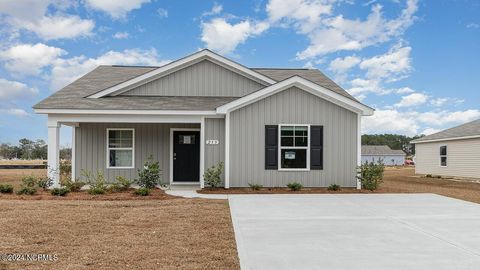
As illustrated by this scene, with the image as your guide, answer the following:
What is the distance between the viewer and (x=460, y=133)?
24.8 meters

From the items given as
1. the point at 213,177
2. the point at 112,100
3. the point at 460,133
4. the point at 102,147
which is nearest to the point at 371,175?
the point at 213,177

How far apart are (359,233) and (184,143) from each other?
963cm

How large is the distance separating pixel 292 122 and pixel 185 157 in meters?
4.40

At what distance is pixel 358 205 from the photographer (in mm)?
10203

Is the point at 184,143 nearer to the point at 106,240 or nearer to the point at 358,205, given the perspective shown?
the point at 358,205

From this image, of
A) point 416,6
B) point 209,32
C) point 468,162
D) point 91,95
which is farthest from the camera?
point 468,162

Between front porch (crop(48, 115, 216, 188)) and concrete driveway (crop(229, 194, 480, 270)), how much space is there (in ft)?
16.9

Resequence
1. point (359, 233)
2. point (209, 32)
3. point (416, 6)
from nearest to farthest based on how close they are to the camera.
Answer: point (359, 233) < point (416, 6) < point (209, 32)

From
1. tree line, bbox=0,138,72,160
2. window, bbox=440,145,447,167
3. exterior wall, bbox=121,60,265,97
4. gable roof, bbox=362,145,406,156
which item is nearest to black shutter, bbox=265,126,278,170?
exterior wall, bbox=121,60,265,97

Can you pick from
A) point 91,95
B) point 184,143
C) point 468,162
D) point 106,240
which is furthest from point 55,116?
point 468,162

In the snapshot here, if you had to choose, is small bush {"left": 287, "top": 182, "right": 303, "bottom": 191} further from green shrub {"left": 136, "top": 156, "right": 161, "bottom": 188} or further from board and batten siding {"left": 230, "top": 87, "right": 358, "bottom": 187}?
green shrub {"left": 136, "top": 156, "right": 161, "bottom": 188}

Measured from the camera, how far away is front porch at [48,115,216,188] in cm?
1534

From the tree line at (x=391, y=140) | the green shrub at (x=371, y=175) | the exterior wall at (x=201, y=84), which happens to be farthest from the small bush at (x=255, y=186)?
the tree line at (x=391, y=140)

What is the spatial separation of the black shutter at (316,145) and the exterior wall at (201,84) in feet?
11.3
